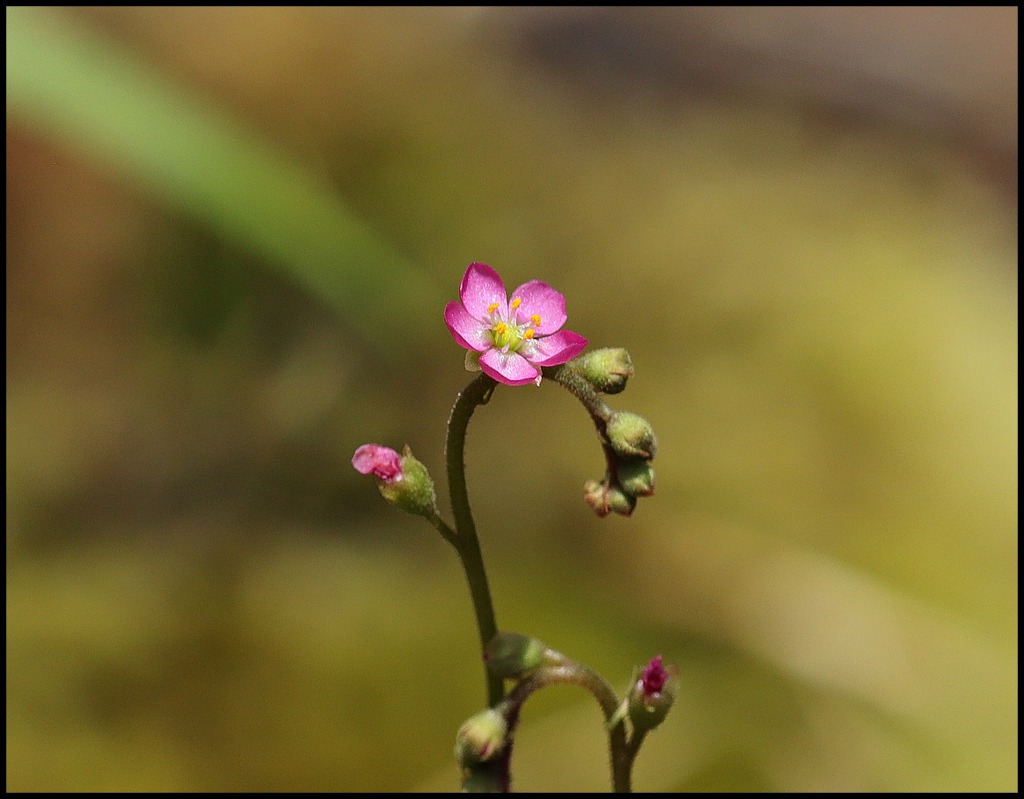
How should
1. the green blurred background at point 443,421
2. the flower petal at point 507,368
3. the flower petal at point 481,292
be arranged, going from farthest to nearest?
the green blurred background at point 443,421 → the flower petal at point 481,292 → the flower petal at point 507,368

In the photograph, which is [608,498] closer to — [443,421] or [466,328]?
[466,328]

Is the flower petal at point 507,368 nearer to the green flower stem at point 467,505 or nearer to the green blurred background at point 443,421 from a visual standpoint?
A: the green flower stem at point 467,505

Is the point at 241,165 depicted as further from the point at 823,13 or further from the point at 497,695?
the point at 823,13

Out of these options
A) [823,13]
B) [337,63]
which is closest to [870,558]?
[337,63]

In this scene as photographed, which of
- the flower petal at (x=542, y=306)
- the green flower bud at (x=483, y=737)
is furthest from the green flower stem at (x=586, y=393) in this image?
the green flower bud at (x=483, y=737)

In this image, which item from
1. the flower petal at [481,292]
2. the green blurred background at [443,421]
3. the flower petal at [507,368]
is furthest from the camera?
the green blurred background at [443,421]

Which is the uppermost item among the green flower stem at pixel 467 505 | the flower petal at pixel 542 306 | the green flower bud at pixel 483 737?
the flower petal at pixel 542 306

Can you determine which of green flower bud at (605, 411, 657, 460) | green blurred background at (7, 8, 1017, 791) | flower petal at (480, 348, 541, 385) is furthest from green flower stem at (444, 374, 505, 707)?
green blurred background at (7, 8, 1017, 791)
